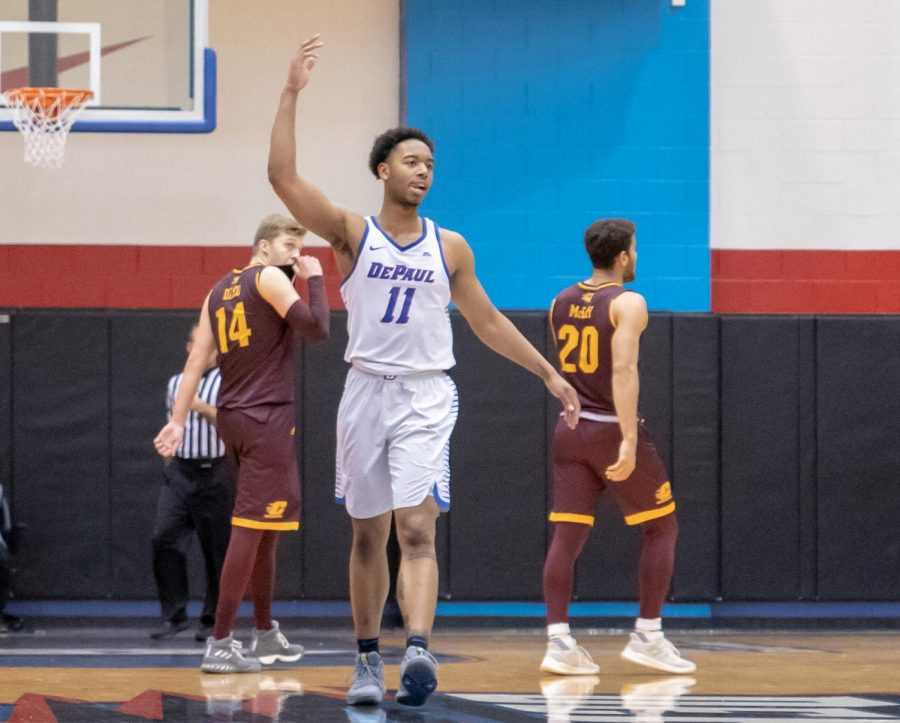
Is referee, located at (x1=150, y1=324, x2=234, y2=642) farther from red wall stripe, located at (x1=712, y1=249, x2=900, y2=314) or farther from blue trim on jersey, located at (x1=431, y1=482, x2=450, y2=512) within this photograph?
red wall stripe, located at (x1=712, y1=249, x2=900, y2=314)

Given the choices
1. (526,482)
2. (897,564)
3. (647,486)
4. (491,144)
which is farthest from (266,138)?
(897,564)

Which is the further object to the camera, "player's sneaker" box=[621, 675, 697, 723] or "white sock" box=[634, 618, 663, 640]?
"white sock" box=[634, 618, 663, 640]

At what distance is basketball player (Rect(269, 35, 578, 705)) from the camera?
501cm

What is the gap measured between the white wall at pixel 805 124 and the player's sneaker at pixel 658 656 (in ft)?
12.1

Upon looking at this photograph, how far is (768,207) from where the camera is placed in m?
9.48

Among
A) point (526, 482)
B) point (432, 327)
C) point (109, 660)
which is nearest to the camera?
point (432, 327)

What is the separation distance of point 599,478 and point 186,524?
9.17ft

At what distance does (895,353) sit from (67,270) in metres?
5.17

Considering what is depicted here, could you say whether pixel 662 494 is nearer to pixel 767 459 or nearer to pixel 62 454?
pixel 767 459

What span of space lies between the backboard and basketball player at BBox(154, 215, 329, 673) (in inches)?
88.1

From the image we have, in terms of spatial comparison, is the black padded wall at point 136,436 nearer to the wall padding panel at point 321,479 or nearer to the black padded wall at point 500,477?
the wall padding panel at point 321,479

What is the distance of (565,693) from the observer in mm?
5664

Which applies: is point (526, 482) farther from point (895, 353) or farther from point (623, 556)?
point (895, 353)

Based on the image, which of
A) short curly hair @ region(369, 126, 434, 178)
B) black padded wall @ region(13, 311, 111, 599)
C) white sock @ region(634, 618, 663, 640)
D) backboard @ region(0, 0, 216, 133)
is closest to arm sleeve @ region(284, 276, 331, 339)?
short curly hair @ region(369, 126, 434, 178)
